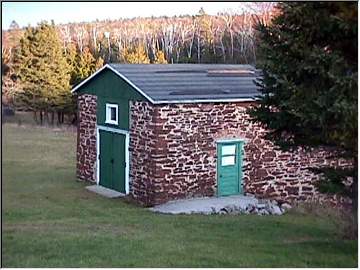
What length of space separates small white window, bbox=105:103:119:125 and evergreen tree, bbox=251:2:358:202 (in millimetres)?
8130

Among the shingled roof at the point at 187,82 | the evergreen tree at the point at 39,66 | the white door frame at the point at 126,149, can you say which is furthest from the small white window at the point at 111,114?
the evergreen tree at the point at 39,66

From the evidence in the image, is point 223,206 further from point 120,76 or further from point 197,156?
point 120,76

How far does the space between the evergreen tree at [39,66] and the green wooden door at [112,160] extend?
7.15 feet

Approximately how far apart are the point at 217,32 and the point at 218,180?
156 inches

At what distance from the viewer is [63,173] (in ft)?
59.5

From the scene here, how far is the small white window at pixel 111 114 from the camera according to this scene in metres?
17.4

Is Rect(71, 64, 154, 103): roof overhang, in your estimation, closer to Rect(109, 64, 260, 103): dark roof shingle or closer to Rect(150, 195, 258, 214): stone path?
Rect(109, 64, 260, 103): dark roof shingle

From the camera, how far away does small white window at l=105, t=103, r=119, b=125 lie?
683 inches

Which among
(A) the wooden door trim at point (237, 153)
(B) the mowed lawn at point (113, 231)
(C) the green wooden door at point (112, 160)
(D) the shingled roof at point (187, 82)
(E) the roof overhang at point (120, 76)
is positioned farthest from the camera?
(C) the green wooden door at point (112, 160)

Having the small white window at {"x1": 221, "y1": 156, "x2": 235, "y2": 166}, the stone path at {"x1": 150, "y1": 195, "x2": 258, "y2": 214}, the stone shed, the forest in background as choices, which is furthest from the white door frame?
the small white window at {"x1": 221, "y1": 156, "x2": 235, "y2": 166}

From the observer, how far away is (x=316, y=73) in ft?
28.7

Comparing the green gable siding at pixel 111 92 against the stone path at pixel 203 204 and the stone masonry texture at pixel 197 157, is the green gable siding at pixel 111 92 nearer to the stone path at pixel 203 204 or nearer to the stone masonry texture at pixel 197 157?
the stone masonry texture at pixel 197 157

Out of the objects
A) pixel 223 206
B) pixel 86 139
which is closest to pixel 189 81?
pixel 223 206

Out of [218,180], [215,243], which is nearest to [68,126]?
[218,180]
